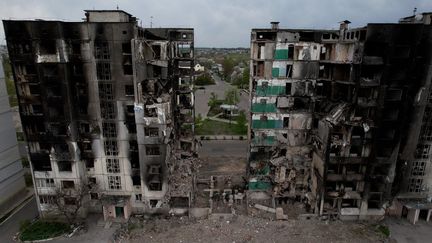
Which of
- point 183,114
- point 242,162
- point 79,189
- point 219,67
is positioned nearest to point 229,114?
point 242,162

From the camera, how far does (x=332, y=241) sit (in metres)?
32.5

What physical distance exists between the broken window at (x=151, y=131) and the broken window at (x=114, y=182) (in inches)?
285

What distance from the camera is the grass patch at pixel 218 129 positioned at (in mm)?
69375

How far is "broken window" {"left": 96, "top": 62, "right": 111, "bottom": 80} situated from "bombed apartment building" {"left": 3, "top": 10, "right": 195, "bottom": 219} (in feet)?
0.37

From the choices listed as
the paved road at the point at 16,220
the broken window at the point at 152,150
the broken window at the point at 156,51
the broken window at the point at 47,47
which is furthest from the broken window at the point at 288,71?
the paved road at the point at 16,220

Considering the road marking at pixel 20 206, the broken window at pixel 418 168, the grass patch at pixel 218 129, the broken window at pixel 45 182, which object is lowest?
the road marking at pixel 20 206

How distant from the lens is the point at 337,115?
34281 mm

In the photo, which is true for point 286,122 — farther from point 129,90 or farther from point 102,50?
point 102,50

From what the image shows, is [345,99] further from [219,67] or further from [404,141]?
[219,67]

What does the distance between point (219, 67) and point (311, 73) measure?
148881mm

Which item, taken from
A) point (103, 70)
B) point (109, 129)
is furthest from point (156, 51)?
point (109, 129)

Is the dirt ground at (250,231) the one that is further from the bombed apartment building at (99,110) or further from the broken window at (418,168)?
the broken window at (418,168)

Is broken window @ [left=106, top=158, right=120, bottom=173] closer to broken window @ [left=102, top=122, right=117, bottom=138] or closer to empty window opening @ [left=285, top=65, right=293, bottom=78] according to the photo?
broken window @ [left=102, top=122, right=117, bottom=138]

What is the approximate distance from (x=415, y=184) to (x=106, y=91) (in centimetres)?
4007
